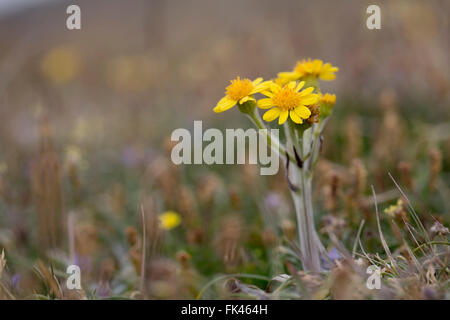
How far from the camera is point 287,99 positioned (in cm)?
121

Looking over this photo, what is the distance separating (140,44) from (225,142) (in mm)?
2601

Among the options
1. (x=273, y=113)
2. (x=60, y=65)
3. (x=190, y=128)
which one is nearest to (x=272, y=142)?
(x=273, y=113)

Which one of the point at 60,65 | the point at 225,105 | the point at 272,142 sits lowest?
the point at 272,142

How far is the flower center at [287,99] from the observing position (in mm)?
1208

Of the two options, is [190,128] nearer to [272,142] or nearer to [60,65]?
[272,142]

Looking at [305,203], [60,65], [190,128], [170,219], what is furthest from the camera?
[60,65]

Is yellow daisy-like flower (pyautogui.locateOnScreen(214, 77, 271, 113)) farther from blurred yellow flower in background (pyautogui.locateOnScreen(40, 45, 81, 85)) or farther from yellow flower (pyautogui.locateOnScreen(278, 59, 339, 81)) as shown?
blurred yellow flower in background (pyautogui.locateOnScreen(40, 45, 81, 85))

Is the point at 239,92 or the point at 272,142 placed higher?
the point at 239,92

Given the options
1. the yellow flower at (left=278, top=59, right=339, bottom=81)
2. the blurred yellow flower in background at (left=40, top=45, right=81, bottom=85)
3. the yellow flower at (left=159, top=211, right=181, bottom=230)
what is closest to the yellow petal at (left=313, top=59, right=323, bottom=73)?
the yellow flower at (left=278, top=59, right=339, bottom=81)

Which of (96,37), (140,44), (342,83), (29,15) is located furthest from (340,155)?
(29,15)

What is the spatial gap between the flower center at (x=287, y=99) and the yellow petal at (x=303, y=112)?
1 centimetres

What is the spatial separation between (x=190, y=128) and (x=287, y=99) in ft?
6.90

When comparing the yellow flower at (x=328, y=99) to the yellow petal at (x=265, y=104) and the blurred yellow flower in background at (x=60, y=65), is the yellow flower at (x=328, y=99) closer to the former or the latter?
the yellow petal at (x=265, y=104)

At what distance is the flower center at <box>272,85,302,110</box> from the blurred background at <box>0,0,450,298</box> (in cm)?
57
